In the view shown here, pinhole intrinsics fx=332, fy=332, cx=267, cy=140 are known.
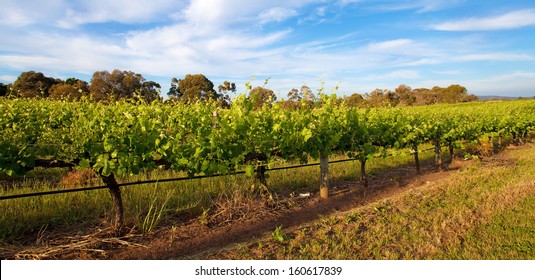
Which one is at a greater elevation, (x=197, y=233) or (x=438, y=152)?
(x=438, y=152)

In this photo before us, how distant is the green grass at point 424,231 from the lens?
345cm

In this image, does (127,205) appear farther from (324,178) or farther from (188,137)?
(324,178)

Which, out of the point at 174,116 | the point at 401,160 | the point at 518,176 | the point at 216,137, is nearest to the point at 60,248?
the point at 216,137

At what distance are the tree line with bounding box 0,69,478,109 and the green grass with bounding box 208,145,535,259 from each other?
2095 millimetres

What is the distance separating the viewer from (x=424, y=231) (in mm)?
3973

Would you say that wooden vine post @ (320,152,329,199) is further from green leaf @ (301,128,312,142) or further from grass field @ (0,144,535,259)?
green leaf @ (301,128,312,142)

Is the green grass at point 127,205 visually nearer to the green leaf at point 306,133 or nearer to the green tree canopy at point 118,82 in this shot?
the green leaf at point 306,133

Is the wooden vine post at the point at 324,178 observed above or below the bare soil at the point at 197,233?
above

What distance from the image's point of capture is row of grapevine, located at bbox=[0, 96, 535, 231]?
3.74m

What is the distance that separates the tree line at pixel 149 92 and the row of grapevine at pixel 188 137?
37cm

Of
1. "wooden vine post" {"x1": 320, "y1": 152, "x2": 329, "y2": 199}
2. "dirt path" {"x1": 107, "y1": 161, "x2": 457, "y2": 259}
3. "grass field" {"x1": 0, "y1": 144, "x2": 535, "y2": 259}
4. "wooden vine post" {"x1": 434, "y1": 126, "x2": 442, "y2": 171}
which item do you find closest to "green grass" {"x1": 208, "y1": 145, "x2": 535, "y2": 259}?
"grass field" {"x1": 0, "y1": 144, "x2": 535, "y2": 259}

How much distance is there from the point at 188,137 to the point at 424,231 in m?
3.24

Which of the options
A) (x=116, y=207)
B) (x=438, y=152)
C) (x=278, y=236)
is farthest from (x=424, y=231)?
(x=438, y=152)

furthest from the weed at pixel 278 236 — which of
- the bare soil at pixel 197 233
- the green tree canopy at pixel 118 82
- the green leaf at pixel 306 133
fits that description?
the green tree canopy at pixel 118 82
